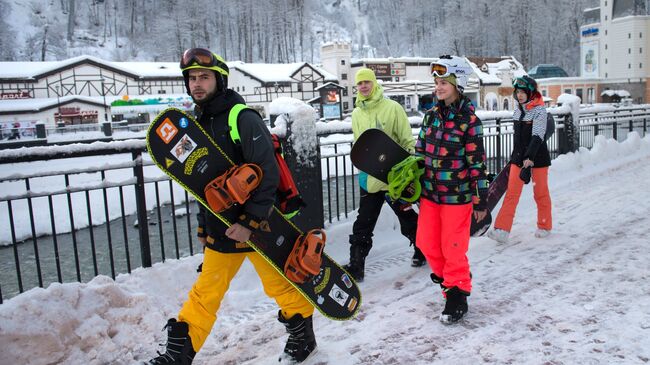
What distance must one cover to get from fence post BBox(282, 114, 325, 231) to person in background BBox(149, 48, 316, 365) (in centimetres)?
213

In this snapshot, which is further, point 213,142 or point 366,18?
point 366,18

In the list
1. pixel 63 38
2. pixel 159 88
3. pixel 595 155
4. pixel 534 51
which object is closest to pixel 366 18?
pixel 534 51

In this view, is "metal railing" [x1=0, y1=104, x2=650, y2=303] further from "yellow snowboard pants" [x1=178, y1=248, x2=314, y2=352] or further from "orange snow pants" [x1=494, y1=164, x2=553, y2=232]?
"orange snow pants" [x1=494, y1=164, x2=553, y2=232]

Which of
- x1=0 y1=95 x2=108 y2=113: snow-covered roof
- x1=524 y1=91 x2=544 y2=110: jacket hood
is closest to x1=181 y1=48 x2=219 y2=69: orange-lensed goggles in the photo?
x1=524 y1=91 x2=544 y2=110: jacket hood

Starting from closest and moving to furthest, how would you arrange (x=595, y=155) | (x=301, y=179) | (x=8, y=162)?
(x=8, y=162) → (x=301, y=179) → (x=595, y=155)

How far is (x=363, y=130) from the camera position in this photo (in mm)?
4355

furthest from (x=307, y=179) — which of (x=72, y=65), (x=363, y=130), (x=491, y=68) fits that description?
(x=491, y=68)

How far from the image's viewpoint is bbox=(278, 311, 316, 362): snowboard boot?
2.89 metres

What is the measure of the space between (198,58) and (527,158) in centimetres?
397

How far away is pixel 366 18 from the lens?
110m

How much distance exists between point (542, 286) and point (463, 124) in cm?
162

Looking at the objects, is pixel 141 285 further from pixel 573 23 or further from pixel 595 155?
pixel 573 23

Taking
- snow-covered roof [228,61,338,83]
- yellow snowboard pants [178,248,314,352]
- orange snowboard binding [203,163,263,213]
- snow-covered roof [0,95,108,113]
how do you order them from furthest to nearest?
snow-covered roof [228,61,338,83] → snow-covered roof [0,95,108,113] → yellow snowboard pants [178,248,314,352] → orange snowboard binding [203,163,263,213]

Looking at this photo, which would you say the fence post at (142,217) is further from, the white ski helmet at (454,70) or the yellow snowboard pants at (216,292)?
the white ski helmet at (454,70)
